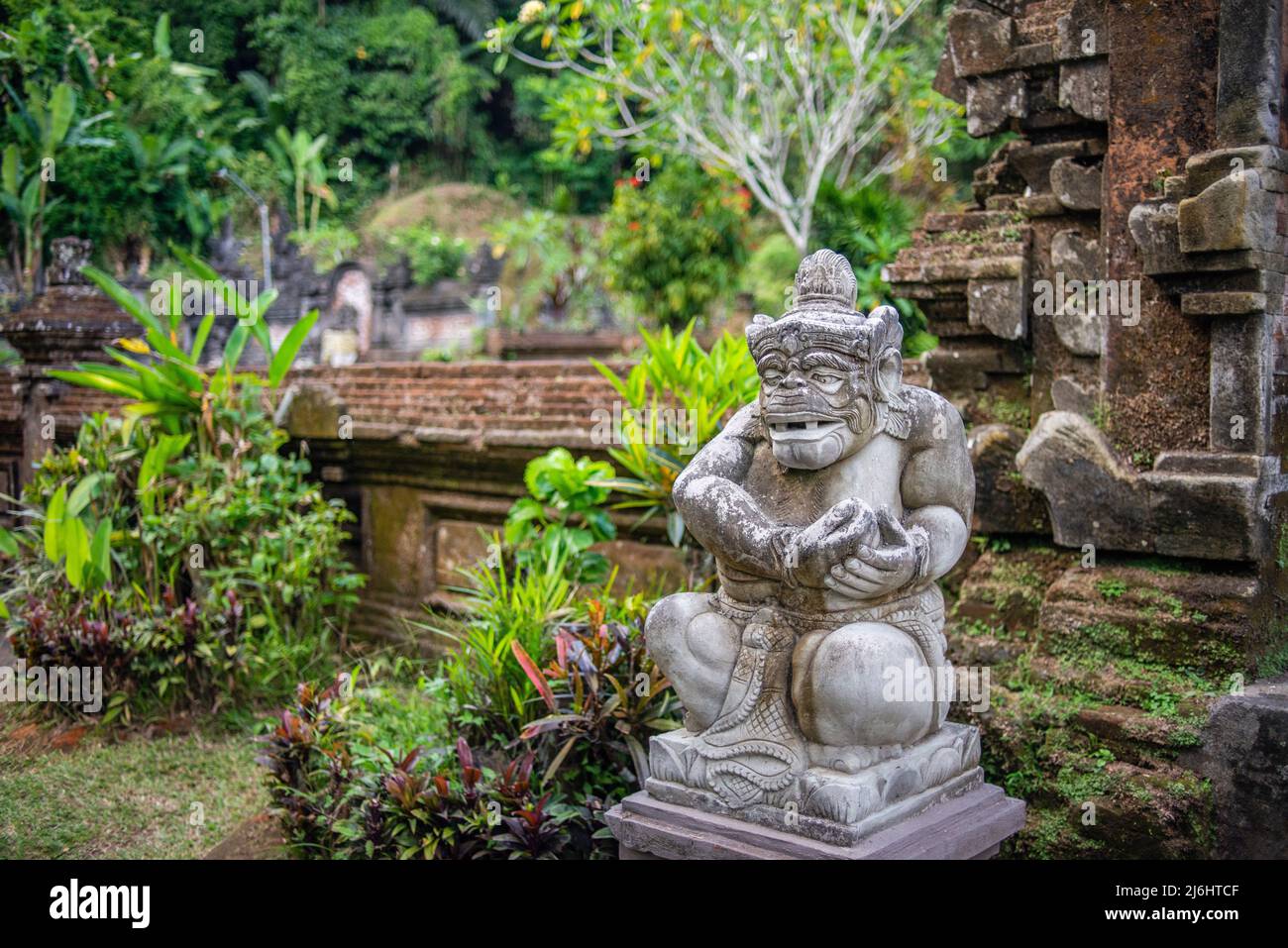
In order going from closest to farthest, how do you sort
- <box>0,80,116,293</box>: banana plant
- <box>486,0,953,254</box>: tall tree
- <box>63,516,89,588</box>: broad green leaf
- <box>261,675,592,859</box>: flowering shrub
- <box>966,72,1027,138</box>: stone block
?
1. <box>261,675,592,859</box>: flowering shrub
2. <box>966,72,1027,138</box>: stone block
3. <box>63,516,89,588</box>: broad green leaf
4. <box>0,80,116,293</box>: banana plant
5. <box>486,0,953,254</box>: tall tree

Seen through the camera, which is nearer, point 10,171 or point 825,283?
point 825,283

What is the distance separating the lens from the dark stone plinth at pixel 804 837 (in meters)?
2.75

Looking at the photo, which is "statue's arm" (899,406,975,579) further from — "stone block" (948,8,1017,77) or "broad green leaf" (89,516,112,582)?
"broad green leaf" (89,516,112,582)

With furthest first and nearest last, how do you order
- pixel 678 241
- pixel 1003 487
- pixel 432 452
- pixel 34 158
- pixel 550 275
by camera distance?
pixel 550 275 < pixel 678 241 < pixel 34 158 < pixel 432 452 < pixel 1003 487

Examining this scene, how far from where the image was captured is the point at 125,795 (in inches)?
182

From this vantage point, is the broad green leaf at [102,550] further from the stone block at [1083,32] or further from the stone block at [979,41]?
the stone block at [1083,32]

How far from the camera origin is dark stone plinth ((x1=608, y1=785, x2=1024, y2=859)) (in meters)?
2.75

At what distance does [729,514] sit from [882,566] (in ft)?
1.33

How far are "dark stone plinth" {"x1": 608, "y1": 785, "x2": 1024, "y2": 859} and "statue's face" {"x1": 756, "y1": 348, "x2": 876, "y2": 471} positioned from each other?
0.94m

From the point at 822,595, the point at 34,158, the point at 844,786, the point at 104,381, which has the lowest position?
the point at 844,786

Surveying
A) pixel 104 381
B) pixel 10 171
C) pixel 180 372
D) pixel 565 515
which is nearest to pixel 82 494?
pixel 104 381

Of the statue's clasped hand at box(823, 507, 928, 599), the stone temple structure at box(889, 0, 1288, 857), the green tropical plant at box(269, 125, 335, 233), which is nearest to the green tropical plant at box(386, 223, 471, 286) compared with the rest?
the green tropical plant at box(269, 125, 335, 233)

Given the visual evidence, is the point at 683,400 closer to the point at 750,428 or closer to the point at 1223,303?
the point at 750,428

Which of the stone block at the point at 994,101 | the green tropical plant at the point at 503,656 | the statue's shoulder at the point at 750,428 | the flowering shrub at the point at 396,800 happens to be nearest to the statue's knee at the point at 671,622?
the statue's shoulder at the point at 750,428
